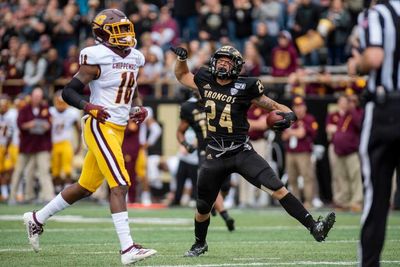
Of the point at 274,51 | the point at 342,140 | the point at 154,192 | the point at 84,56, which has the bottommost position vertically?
the point at 154,192

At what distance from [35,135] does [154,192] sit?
2804mm

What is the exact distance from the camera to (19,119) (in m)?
18.1

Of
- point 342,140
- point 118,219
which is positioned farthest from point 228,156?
point 342,140

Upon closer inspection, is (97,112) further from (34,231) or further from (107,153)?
(34,231)

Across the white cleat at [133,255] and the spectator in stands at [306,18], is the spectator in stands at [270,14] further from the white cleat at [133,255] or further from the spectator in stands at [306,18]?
the white cleat at [133,255]

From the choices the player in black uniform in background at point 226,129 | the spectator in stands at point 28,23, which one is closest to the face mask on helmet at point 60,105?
the spectator in stands at point 28,23

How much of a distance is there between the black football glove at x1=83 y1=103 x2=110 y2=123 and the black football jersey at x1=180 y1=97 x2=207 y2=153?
12.6 feet

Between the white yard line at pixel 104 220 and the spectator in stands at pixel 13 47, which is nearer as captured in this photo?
the white yard line at pixel 104 220

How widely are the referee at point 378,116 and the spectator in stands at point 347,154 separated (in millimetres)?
10594

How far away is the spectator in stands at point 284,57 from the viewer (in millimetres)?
17969

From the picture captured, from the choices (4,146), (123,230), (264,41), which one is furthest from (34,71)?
(123,230)

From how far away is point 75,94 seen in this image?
26.4 ft

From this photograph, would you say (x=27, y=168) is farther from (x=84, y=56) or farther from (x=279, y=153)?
(x=84, y=56)

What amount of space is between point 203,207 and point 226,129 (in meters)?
0.75
